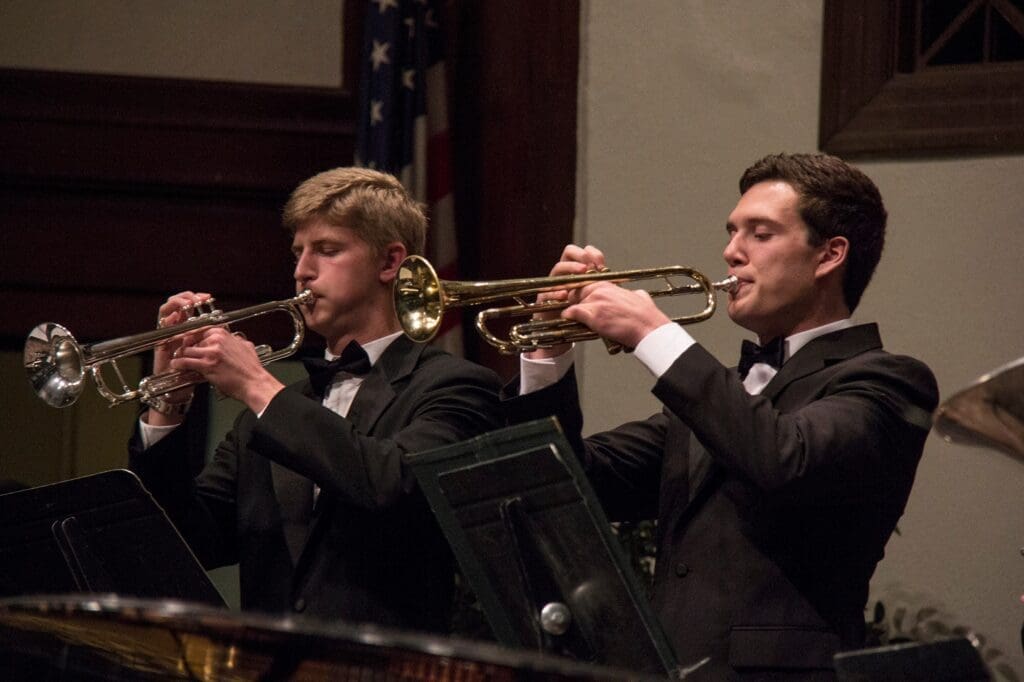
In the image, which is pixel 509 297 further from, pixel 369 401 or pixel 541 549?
pixel 541 549

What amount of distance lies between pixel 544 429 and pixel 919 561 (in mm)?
2401

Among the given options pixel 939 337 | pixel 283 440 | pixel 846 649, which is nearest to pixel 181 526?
pixel 283 440

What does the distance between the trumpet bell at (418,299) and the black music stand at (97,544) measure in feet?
2.22

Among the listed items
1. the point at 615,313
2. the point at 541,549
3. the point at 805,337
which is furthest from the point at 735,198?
the point at 541,549

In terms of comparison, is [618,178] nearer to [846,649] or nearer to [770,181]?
[770,181]

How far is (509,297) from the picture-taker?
10.5 ft

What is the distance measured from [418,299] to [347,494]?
49 cm

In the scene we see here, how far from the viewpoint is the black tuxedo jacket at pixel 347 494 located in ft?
10.0

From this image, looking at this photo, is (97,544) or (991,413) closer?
(991,413)

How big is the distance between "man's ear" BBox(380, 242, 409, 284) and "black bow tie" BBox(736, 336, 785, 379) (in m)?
0.85

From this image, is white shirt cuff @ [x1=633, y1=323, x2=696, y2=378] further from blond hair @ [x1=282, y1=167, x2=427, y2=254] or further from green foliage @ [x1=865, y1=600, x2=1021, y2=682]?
green foliage @ [x1=865, y1=600, x2=1021, y2=682]

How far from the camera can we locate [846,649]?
2.84 meters

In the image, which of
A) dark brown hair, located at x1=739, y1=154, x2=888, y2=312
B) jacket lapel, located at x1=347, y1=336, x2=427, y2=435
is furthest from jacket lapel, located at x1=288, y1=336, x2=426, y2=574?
dark brown hair, located at x1=739, y1=154, x2=888, y2=312

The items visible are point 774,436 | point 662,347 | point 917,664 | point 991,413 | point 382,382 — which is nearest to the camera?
point 991,413
